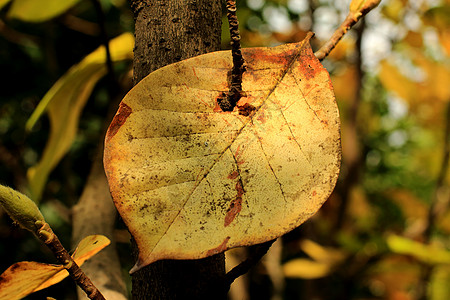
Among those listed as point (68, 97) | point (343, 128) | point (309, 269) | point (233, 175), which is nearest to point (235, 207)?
point (233, 175)

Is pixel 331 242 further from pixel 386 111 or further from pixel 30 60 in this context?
pixel 386 111

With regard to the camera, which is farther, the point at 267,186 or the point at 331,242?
the point at 331,242

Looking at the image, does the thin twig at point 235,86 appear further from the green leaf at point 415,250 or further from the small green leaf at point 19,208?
the green leaf at point 415,250

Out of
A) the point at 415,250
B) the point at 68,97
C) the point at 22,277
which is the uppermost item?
the point at 68,97

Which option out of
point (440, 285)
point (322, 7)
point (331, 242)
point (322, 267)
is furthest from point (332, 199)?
point (322, 7)

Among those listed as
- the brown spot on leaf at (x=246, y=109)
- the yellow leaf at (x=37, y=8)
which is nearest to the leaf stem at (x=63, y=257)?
the brown spot on leaf at (x=246, y=109)

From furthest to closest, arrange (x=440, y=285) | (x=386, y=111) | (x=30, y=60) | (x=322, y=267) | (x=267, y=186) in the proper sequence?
(x=386, y=111)
(x=30, y=60)
(x=322, y=267)
(x=440, y=285)
(x=267, y=186)

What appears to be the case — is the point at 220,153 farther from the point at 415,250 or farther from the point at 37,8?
the point at 415,250
